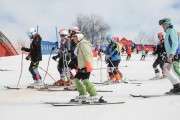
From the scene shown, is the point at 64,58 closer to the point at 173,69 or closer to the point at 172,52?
the point at 173,69

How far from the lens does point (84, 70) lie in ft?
23.1

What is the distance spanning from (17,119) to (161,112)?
2.47 metres

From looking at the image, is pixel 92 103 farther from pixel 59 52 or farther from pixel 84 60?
pixel 59 52

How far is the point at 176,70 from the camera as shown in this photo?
315 inches

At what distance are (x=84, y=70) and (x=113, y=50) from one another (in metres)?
5.60

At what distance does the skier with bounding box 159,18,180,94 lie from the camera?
25.7 feet

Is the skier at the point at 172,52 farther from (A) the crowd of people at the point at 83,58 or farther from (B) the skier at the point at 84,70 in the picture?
(B) the skier at the point at 84,70

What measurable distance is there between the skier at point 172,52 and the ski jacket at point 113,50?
4362 millimetres

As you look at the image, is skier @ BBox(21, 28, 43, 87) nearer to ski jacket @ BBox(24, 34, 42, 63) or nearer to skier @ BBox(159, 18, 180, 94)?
ski jacket @ BBox(24, 34, 42, 63)

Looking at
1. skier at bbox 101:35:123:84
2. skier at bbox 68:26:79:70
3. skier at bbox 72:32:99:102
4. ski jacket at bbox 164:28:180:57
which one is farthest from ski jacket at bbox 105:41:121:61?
skier at bbox 72:32:99:102

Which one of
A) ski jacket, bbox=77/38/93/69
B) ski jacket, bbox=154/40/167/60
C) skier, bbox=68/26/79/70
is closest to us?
ski jacket, bbox=77/38/93/69

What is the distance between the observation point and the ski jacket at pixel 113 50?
40.8 ft

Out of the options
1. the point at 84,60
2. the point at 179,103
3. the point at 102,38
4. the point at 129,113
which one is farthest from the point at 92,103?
the point at 102,38

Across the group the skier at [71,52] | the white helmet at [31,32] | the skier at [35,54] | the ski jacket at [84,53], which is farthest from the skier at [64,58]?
the ski jacket at [84,53]
